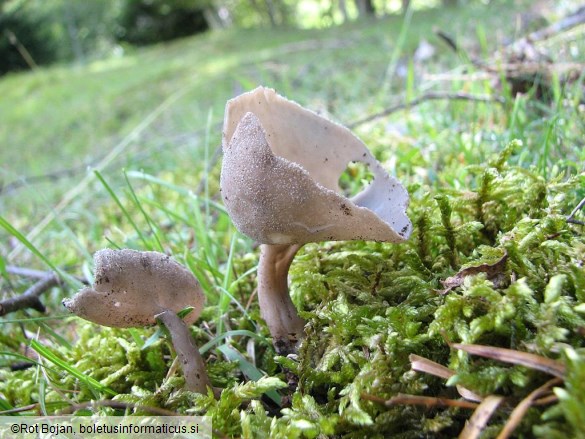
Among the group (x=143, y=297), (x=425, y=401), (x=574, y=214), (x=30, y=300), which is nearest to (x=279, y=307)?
(x=143, y=297)

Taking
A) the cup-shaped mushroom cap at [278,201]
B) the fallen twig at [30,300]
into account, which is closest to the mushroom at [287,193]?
the cup-shaped mushroom cap at [278,201]

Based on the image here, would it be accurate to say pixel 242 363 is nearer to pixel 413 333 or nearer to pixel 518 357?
pixel 413 333

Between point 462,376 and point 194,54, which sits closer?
point 462,376

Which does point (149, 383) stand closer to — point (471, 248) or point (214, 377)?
point (214, 377)

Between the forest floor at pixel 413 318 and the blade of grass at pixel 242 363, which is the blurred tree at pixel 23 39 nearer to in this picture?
the forest floor at pixel 413 318

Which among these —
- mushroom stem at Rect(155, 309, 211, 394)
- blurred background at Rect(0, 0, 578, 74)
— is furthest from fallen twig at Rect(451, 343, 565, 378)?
blurred background at Rect(0, 0, 578, 74)

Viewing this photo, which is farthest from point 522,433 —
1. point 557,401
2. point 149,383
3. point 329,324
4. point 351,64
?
point 351,64
